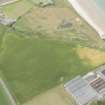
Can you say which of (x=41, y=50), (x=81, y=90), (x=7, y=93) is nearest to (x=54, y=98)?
(x=81, y=90)

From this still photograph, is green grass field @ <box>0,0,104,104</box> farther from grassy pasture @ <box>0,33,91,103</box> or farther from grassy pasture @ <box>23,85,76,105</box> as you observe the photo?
grassy pasture @ <box>23,85,76,105</box>

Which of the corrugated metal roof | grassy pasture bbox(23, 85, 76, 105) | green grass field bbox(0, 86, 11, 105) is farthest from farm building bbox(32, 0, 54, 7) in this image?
green grass field bbox(0, 86, 11, 105)

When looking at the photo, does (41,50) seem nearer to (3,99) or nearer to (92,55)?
(92,55)

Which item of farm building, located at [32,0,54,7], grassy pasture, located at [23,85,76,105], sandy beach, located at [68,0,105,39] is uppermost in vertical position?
sandy beach, located at [68,0,105,39]

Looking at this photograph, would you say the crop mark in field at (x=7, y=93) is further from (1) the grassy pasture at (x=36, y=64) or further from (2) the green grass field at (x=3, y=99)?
(1) the grassy pasture at (x=36, y=64)

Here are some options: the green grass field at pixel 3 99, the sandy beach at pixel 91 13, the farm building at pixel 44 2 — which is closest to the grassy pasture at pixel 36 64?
the green grass field at pixel 3 99

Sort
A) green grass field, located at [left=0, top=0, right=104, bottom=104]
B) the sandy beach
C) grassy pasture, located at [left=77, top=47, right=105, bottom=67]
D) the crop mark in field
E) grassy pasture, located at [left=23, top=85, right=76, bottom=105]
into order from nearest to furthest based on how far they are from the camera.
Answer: grassy pasture, located at [left=23, top=85, right=76, bottom=105] < the crop mark in field < green grass field, located at [left=0, top=0, right=104, bottom=104] < grassy pasture, located at [left=77, top=47, right=105, bottom=67] < the sandy beach
